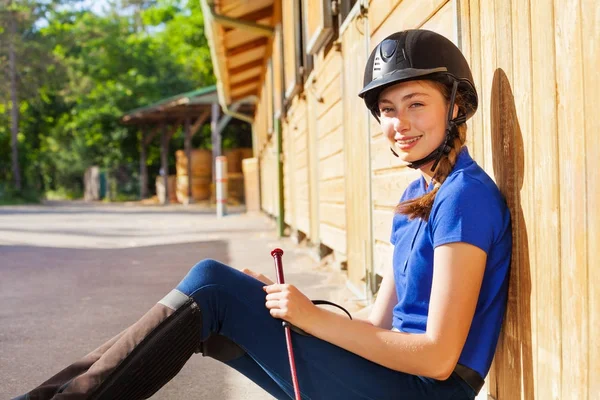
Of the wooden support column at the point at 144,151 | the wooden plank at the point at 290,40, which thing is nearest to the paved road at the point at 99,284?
the wooden plank at the point at 290,40

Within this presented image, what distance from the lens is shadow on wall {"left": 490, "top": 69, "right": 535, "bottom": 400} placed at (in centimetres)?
207

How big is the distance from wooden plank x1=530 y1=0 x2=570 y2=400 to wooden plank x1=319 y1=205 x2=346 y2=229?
4.22m

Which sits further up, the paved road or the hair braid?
the hair braid

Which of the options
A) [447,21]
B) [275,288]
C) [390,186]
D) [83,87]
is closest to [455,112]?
[275,288]

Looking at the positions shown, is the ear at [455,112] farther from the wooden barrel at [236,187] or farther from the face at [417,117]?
the wooden barrel at [236,187]

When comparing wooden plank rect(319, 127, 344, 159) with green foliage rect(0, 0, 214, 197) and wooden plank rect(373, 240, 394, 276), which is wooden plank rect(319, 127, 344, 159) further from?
green foliage rect(0, 0, 214, 197)

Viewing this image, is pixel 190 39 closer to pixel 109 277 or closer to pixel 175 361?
pixel 109 277

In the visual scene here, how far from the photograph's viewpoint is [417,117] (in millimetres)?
2152

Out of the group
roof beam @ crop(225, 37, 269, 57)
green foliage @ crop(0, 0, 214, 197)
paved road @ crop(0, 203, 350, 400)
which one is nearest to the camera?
paved road @ crop(0, 203, 350, 400)

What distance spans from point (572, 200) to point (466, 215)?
0.25m

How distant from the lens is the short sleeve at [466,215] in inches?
73.2

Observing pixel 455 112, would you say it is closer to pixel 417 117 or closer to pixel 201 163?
pixel 417 117

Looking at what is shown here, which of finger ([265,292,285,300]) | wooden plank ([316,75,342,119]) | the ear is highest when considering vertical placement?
wooden plank ([316,75,342,119])

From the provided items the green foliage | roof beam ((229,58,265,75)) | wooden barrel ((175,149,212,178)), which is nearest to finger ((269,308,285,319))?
roof beam ((229,58,265,75))
